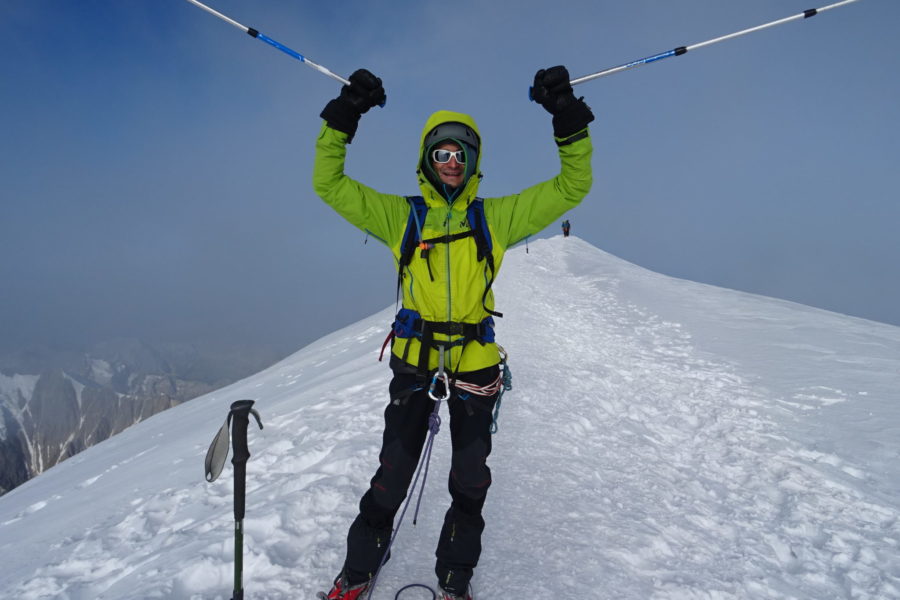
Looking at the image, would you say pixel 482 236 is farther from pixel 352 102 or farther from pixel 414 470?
pixel 414 470

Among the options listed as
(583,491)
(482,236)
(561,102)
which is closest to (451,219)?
(482,236)

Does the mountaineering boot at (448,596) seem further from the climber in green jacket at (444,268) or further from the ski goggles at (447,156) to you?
the ski goggles at (447,156)

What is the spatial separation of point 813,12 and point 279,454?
23.8 feet

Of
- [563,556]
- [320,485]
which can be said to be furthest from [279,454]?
[563,556]

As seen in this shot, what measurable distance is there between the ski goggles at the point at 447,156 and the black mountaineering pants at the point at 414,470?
1.43 m

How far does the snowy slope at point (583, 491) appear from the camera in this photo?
12.2ft

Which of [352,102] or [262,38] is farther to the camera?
[262,38]

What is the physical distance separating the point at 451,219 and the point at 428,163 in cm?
45

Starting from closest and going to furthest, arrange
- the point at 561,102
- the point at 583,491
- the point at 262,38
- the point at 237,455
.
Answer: the point at 237,455, the point at 561,102, the point at 262,38, the point at 583,491

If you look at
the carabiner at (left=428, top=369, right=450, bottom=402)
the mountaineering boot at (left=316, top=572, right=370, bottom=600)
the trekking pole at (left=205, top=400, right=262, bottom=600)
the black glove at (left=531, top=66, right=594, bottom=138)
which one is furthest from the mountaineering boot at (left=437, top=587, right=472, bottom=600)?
the black glove at (left=531, top=66, right=594, bottom=138)

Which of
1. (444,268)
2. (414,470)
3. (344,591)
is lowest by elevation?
(344,591)

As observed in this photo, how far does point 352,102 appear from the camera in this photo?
3.23 metres

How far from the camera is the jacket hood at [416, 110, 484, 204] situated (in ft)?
10.7

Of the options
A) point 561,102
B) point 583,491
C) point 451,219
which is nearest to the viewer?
point 561,102
